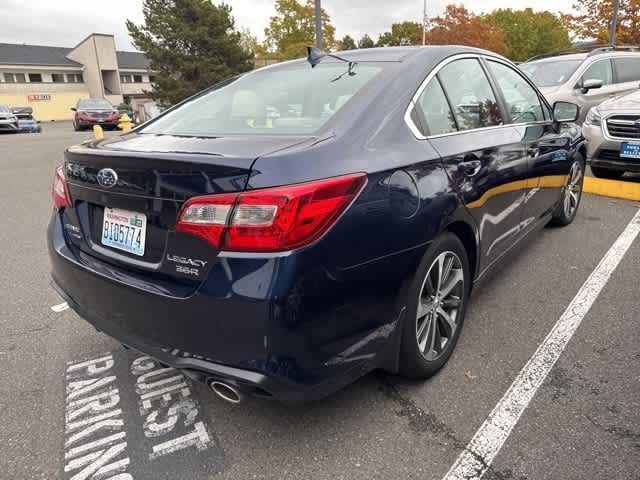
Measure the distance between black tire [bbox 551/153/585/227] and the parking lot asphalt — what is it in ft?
4.39

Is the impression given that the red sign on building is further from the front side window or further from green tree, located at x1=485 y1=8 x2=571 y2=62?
the front side window

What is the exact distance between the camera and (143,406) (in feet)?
7.54

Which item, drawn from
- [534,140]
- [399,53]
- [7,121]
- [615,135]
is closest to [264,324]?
[399,53]

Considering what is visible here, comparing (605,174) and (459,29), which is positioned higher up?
(459,29)

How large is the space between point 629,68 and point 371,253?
33.3 feet

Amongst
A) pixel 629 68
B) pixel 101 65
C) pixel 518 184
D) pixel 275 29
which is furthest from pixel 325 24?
pixel 518 184

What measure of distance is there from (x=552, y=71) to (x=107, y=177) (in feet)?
31.1

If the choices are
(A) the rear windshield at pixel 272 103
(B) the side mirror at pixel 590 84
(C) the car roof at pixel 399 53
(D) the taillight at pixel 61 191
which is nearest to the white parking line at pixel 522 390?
(A) the rear windshield at pixel 272 103

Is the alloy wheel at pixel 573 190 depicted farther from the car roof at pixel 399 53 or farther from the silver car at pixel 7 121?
the silver car at pixel 7 121

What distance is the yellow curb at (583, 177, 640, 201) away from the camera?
573cm

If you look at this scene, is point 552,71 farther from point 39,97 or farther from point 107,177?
point 39,97

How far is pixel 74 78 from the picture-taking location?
53625 millimetres

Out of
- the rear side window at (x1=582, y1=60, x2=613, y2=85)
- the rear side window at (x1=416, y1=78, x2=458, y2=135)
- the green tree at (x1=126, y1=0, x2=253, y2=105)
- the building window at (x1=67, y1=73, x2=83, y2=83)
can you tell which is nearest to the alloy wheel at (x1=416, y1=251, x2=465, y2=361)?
the rear side window at (x1=416, y1=78, x2=458, y2=135)

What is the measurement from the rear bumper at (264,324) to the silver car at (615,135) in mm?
5141
